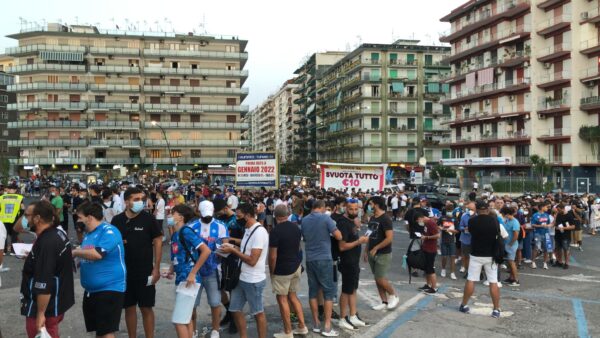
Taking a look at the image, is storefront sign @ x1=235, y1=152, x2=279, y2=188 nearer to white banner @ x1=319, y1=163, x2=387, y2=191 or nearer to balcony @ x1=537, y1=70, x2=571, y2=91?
white banner @ x1=319, y1=163, x2=387, y2=191

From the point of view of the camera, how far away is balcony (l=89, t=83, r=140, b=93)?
66625mm

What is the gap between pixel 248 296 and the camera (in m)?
6.21

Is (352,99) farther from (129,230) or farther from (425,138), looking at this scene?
(129,230)

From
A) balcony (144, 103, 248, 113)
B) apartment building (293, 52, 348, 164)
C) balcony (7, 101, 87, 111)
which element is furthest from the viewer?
apartment building (293, 52, 348, 164)

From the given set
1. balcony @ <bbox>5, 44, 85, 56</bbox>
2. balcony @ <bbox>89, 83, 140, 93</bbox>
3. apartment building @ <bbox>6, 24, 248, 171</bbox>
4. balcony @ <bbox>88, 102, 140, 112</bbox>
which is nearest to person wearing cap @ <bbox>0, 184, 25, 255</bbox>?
apartment building @ <bbox>6, 24, 248, 171</bbox>

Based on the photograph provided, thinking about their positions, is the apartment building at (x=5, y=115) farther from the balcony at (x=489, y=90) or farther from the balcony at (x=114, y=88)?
the balcony at (x=489, y=90)

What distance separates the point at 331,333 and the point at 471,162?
53642 millimetres

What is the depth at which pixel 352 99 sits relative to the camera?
78500mm

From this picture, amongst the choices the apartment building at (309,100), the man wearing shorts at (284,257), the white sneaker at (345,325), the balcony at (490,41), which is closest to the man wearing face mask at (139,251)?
the man wearing shorts at (284,257)

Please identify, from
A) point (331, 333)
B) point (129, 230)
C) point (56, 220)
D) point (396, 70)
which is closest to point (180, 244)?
point (129, 230)

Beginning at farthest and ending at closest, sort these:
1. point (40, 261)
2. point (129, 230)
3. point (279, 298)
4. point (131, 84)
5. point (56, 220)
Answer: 1. point (131, 84)
2. point (279, 298)
3. point (129, 230)
4. point (56, 220)
5. point (40, 261)

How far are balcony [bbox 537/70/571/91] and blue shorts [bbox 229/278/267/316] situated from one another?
160 ft

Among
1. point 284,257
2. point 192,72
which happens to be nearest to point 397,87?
point 192,72

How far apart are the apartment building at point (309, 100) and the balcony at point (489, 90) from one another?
40.5 metres
